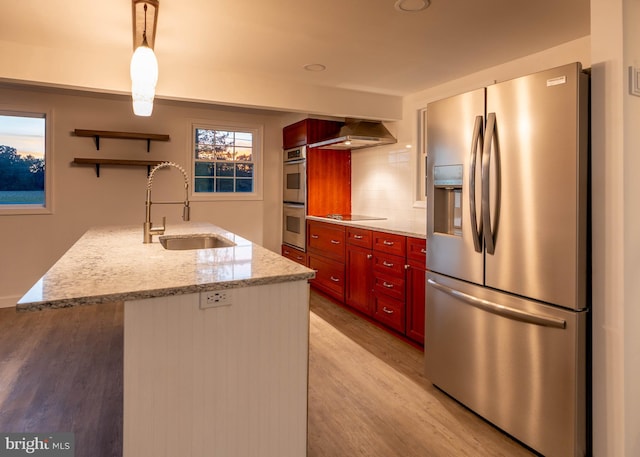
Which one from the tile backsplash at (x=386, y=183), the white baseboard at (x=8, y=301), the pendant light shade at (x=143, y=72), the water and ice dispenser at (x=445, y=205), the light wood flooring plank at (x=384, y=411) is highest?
the pendant light shade at (x=143, y=72)

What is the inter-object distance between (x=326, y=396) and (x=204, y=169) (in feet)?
11.8

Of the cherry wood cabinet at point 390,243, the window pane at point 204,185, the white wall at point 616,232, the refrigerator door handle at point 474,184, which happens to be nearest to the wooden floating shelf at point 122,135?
the window pane at point 204,185

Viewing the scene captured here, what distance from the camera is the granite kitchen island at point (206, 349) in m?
1.31

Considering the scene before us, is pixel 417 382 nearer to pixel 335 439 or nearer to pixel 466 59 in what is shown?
pixel 335 439

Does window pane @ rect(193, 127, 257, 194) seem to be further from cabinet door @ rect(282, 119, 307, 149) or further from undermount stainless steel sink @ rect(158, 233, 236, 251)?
undermount stainless steel sink @ rect(158, 233, 236, 251)

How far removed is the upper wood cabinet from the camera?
4.71 m

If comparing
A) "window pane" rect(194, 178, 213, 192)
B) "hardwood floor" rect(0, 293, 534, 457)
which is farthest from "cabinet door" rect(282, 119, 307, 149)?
"hardwood floor" rect(0, 293, 534, 457)

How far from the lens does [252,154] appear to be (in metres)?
5.38

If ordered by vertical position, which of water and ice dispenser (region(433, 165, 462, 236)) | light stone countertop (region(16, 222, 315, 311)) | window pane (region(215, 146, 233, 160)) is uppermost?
window pane (region(215, 146, 233, 160))

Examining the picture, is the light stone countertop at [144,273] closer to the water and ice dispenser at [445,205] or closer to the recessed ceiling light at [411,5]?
the water and ice dispenser at [445,205]

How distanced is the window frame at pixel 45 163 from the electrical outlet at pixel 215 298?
3.89 m

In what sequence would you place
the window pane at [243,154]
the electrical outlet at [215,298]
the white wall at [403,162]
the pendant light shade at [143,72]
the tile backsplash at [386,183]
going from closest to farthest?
the electrical outlet at [215,298] < the pendant light shade at [143,72] < the white wall at [403,162] < the tile backsplash at [386,183] < the window pane at [243,154]

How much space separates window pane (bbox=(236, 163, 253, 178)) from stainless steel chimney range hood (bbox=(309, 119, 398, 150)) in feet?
4.39

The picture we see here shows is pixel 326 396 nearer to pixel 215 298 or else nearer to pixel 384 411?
pixel 384 411
